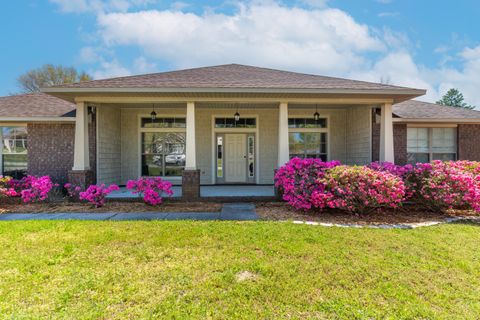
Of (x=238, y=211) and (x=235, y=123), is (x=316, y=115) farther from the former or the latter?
(x=238, y=211)

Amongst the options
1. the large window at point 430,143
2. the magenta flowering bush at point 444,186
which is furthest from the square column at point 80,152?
the large window at point 430,143

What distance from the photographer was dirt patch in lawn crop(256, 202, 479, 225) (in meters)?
5.97

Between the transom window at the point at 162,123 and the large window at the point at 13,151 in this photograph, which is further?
the transom window at the point at 162,123

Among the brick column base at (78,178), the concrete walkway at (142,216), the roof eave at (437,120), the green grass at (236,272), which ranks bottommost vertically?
the green grass at (236,272)

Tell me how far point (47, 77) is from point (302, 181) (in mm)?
27740

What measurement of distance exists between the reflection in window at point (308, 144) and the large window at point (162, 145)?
4209 millimetres

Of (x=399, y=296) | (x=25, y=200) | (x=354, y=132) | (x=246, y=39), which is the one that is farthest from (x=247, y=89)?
(x=246, y=39)

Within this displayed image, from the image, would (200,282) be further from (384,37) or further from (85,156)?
(384,37)

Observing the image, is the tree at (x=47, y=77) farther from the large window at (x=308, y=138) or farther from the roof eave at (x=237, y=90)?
the large window at (x=308, y=138)

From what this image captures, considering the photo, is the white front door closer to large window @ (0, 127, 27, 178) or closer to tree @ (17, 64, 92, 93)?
large window @ (0, 127, 27, 178)

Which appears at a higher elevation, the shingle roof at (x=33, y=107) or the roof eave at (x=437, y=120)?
the shingle roof at (x=33, y=107)

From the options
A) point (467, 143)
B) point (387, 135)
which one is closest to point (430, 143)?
point (467, 143)

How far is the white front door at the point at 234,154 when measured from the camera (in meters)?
10.8

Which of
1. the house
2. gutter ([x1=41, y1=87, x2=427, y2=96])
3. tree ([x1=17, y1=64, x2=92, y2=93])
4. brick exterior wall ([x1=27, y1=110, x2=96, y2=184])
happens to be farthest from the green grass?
tree ([x1=17, y1=64, x2=92, y2=93])
